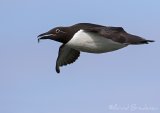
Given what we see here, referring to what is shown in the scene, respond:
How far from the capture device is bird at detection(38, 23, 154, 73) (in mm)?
20953

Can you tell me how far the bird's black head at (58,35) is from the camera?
22.0 metres

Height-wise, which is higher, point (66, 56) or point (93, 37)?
point (93, 37)

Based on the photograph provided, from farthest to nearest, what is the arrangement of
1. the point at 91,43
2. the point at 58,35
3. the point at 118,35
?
the point at 58,35, the point at 91,43, the point at 118,35

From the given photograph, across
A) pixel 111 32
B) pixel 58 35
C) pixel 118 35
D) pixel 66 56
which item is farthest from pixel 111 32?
pixel 66 56

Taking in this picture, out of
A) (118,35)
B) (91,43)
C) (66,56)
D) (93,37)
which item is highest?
(118,35)

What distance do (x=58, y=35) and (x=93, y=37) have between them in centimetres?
147

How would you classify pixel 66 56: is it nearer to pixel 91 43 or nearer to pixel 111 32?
pixel 91 43

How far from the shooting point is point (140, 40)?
20984mm

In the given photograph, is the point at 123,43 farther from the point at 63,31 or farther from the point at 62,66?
the point at 62,66

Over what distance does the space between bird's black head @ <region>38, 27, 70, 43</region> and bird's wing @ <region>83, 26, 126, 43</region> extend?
922 millimetres

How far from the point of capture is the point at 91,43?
2141 centimetres

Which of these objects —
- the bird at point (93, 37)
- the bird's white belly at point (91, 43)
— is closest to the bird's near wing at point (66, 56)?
the bird at point (93, 37)

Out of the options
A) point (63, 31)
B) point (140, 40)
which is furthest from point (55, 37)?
point (140, 40)

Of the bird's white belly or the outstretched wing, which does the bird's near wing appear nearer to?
the bird's white belly
